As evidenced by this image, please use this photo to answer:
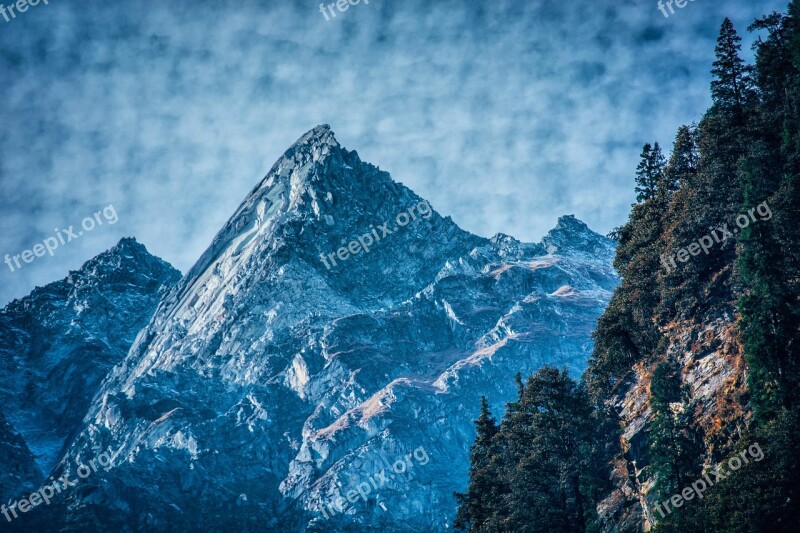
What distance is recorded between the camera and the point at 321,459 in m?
164

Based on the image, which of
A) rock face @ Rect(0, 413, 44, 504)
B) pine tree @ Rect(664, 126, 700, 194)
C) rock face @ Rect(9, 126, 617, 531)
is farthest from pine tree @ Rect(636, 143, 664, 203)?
rock face @ Rect(0, 413, 44, 504)

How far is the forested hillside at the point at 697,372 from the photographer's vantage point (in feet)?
137

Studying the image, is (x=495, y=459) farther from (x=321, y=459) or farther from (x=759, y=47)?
(x=321, y=459)

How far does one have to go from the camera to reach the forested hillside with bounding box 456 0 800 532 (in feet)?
137

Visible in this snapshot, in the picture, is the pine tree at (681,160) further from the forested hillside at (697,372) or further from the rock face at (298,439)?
the rock face at (298,439)

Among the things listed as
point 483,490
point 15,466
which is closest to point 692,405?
point 483,490

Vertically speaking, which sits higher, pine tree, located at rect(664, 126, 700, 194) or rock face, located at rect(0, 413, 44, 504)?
rock face, located at rect(0, 413, 44, 504)

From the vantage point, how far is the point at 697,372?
1972 inches

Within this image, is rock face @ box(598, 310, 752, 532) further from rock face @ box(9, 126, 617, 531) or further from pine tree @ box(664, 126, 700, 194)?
rock face @ box(9, 126, 617, 531)

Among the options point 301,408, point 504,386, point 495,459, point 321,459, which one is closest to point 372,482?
point 321,459

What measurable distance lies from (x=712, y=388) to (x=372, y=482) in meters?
117

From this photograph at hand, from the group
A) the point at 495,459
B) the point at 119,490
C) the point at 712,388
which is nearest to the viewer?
the point at 712,388

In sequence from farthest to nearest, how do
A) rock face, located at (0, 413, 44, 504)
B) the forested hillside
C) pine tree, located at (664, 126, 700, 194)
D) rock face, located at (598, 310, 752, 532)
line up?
rock face, located at (0, 413, 44, 504) → pine tree, located at (664, 126, 700, 194) → rock face, located at (598, 310, 752, 532) → the forested hillside

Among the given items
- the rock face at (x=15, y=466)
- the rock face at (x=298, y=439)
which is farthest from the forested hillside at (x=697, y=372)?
the rock face at (x=15, y=466)
